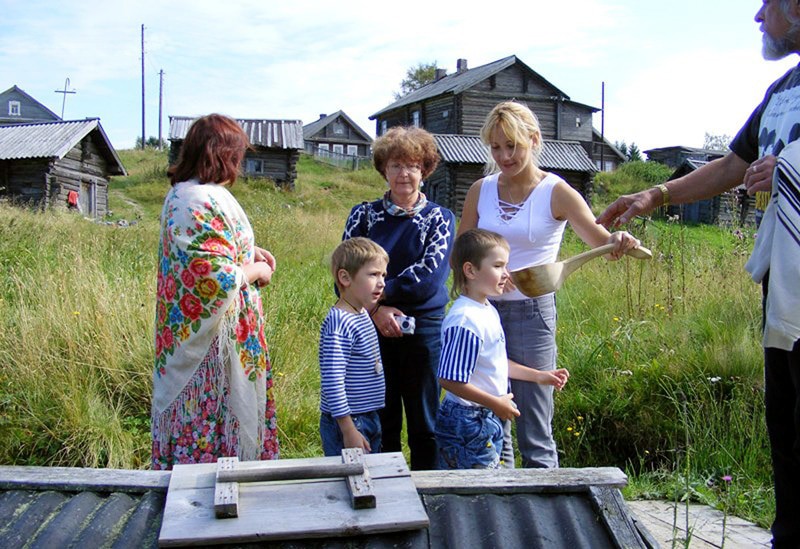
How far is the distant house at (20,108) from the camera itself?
5478cm

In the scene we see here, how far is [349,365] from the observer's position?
304 centimetres

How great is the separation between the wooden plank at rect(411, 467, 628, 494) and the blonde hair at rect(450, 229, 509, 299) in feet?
2.71

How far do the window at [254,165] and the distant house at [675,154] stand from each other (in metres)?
28.7

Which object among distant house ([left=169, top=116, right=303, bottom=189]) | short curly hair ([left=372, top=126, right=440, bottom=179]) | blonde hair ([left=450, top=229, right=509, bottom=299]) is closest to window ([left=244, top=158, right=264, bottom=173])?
distant house ([left=169, top=116, right=303, bottom=189])

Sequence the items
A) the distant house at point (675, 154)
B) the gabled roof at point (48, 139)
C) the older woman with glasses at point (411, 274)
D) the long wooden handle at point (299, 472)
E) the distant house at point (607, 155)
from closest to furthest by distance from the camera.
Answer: the long wooden handle at point (299, 472), the older woman with glasses at point (411, 274), the gabled roof at point (48, 139), the distant house at point (675, 154), the distant house at point (607, 155)

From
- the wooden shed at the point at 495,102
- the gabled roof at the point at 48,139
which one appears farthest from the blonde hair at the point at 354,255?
the wooden shed at the point at 495,102

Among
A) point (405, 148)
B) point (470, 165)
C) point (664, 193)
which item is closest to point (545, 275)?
point (664, 193)

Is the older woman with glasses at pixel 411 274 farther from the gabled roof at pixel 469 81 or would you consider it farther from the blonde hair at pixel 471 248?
the gabled roof at pixel 469 81

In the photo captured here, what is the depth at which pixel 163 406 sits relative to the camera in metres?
3.12

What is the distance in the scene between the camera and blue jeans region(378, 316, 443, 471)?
3.37m

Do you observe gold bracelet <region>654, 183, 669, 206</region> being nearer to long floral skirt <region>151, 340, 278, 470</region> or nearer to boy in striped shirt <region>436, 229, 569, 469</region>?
boy in striped shirt <region>436, 229, 569, 469</region>

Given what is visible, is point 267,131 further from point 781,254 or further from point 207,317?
point 781,254

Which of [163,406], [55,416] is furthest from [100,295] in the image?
[163,406]

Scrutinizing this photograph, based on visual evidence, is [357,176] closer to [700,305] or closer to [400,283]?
[700,305]
